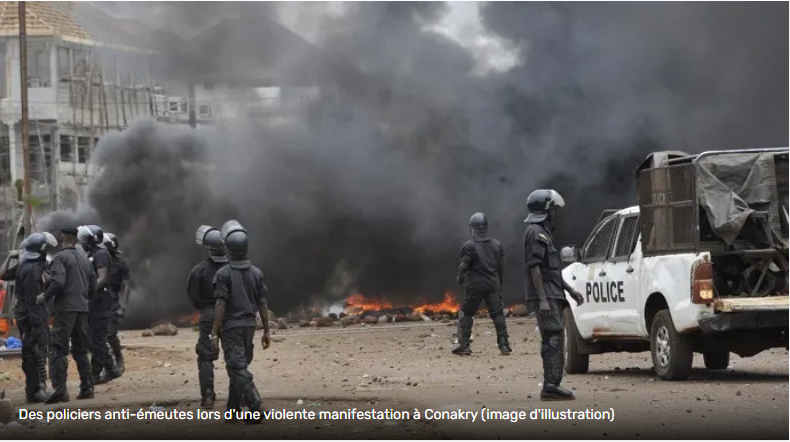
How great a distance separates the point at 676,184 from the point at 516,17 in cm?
1530

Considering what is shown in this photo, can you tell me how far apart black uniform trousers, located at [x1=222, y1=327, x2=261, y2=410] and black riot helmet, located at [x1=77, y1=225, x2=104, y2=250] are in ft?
15.8

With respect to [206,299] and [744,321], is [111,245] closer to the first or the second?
[206,299]

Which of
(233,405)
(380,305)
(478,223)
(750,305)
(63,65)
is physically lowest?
(380,305)

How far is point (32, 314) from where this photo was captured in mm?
13875

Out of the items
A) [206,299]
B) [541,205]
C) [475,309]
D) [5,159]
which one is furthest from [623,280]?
[5,159]

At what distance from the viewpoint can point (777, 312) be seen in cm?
1214

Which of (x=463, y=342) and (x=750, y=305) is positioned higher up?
(x=750, y=305)

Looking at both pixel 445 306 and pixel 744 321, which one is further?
pixel 445 306

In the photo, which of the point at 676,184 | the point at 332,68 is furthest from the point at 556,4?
the point at 676,184

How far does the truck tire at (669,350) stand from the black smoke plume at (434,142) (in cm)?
1447

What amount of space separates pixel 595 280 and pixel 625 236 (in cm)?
66

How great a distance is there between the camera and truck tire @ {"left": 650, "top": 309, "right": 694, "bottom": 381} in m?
12.7

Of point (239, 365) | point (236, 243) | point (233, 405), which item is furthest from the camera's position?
point (233, 405)

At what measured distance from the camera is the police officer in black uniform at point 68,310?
13.2m
